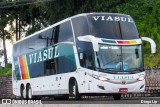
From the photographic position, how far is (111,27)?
20828 millimetres

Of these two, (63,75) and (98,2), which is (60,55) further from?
(98,2)

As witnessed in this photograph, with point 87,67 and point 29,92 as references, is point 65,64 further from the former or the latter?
point 29,92

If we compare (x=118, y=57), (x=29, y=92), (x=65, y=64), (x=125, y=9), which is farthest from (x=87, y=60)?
(x=125, y=9)

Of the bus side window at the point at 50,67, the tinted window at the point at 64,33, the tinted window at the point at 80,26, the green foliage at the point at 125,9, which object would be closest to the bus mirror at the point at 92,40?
the tinted window at the point at 80,26

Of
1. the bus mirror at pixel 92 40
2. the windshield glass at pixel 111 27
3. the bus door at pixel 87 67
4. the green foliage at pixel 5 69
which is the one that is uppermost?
the green foliage at pixel 5 69

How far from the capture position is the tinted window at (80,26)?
20.8m

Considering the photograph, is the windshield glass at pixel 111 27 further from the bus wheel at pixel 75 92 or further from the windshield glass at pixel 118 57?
the bus wheel at pixel 75 92

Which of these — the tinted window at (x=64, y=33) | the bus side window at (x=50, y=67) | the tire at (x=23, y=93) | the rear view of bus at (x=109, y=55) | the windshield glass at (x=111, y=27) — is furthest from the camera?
the tire at (x=23, y=93)

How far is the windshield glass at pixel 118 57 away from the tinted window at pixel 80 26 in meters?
1.09

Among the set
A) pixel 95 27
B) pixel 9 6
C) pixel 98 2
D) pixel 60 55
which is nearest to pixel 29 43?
pixel 60 55

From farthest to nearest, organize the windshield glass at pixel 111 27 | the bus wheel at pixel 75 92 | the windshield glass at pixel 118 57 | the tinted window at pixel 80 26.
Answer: the bus wheel at pixel 75 92
the tinted window at pixel 80 26
the windshield glass at pixel 111 27
the windshield glass at pixel 118 57

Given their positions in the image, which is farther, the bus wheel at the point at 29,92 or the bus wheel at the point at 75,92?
the bus wheel at the point at 29,92

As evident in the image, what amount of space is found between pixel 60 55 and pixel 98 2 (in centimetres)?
2406

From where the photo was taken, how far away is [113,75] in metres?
19.9
